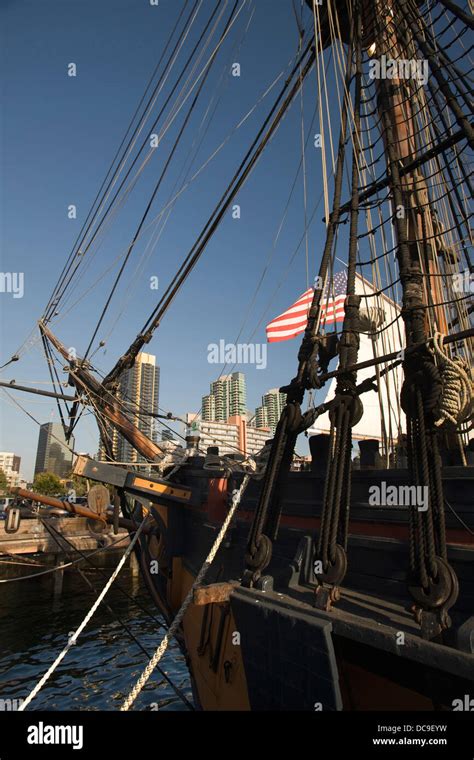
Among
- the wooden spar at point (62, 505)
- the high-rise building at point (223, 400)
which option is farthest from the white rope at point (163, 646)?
the high-rise building at point (223, 400)

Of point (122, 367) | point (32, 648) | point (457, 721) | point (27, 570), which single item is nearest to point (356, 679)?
point (457, 721)

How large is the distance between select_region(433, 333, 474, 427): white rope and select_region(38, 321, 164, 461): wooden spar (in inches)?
298

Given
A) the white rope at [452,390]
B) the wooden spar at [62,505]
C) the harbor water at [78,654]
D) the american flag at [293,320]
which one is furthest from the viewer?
the american flag at [293,320]

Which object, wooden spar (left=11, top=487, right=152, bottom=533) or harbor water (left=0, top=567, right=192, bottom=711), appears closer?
harbor water (left=0, top=567, right=192, bottom=711)

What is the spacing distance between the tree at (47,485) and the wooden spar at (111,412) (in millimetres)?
49483

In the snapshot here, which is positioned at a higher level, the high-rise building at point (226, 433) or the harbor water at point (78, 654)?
the high-rise building at point (226, 433)

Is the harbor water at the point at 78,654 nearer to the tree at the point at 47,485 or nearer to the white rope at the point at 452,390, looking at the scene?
the white rope at the point at 452,390

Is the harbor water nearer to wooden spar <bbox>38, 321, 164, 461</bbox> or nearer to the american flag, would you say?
wooden spar <bbox>38, 321, 164, 461</bbox>

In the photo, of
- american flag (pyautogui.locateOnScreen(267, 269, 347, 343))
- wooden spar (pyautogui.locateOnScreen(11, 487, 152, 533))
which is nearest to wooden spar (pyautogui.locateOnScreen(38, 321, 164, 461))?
wooden spar (pyautogui.locateOnScreen(11, 487, 152, 533))

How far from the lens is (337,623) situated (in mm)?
3240

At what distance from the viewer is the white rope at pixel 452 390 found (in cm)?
355

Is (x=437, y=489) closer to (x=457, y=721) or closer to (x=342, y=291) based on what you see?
(x=457, y=721)

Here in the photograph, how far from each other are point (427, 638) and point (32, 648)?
14.2 metres

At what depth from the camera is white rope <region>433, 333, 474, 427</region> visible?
355 centimetres
